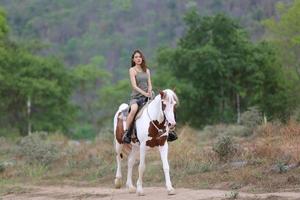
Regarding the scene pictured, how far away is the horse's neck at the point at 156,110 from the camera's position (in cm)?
1260

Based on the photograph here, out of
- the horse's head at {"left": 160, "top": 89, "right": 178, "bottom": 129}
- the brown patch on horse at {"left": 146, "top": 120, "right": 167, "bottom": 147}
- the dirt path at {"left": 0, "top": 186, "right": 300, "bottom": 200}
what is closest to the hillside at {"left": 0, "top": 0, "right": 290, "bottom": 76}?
the dirt path at {"left": 0, "top": 186, "right": 300, "bottom": 200}

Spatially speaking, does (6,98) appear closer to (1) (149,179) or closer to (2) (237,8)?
(1) (149,179)

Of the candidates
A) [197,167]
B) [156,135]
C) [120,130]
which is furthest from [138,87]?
[197,167]

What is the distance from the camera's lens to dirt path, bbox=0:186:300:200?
11.7 m

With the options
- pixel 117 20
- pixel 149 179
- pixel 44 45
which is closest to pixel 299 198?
pixel 149 179

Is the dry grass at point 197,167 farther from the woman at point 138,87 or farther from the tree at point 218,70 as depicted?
the tree at point 218,70

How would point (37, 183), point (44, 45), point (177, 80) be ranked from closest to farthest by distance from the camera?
point (37, 183), point (177, 80), point (44, 45)

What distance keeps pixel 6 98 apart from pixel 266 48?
20.4 meters

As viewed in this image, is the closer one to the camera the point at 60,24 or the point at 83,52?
the point at 83,52

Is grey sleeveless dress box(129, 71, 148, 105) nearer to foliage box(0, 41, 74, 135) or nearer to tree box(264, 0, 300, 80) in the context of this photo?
tree box(264, 0, 300, 80)

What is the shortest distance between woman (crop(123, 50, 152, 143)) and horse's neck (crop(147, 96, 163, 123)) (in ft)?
1.87

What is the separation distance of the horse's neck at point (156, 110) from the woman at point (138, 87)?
0.57 meters

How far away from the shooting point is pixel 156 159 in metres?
20.4

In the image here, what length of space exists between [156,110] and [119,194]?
234cm
